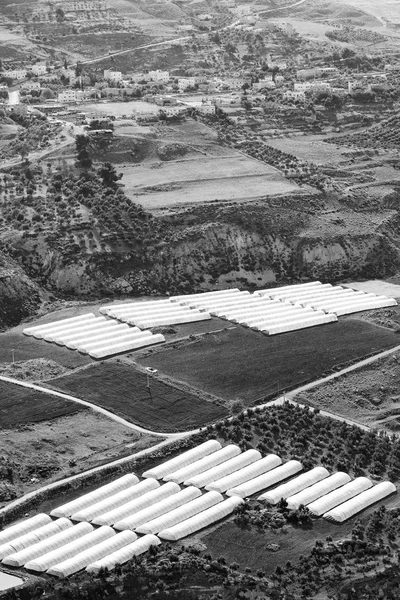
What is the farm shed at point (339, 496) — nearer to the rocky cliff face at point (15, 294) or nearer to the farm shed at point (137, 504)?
the farm shed at point (137, 504)

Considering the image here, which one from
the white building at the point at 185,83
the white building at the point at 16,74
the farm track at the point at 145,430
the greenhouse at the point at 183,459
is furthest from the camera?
the white building at the point at 16,74

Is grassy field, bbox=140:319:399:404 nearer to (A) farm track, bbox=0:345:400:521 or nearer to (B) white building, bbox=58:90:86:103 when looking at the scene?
(A) farm track, bbox=0:345:400:521

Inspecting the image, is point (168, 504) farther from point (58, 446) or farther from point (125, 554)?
point (58, 446)

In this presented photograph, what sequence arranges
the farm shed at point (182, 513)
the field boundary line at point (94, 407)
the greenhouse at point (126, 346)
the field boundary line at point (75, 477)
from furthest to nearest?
the greenhouse at point (126, 346), the field boundary line at point (94, 407), the field boundary line at point (75, 477), the farm shed at point (182, 513)

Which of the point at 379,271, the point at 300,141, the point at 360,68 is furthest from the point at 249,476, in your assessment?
the point at 360,68

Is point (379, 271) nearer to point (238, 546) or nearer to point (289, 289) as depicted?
point (289, 289)

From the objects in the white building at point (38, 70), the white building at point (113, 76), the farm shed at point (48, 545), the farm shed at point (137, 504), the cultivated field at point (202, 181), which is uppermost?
the white building at point (38, 70)

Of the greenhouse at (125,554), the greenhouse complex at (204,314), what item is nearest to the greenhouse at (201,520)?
the greenhouse at (125,554)
